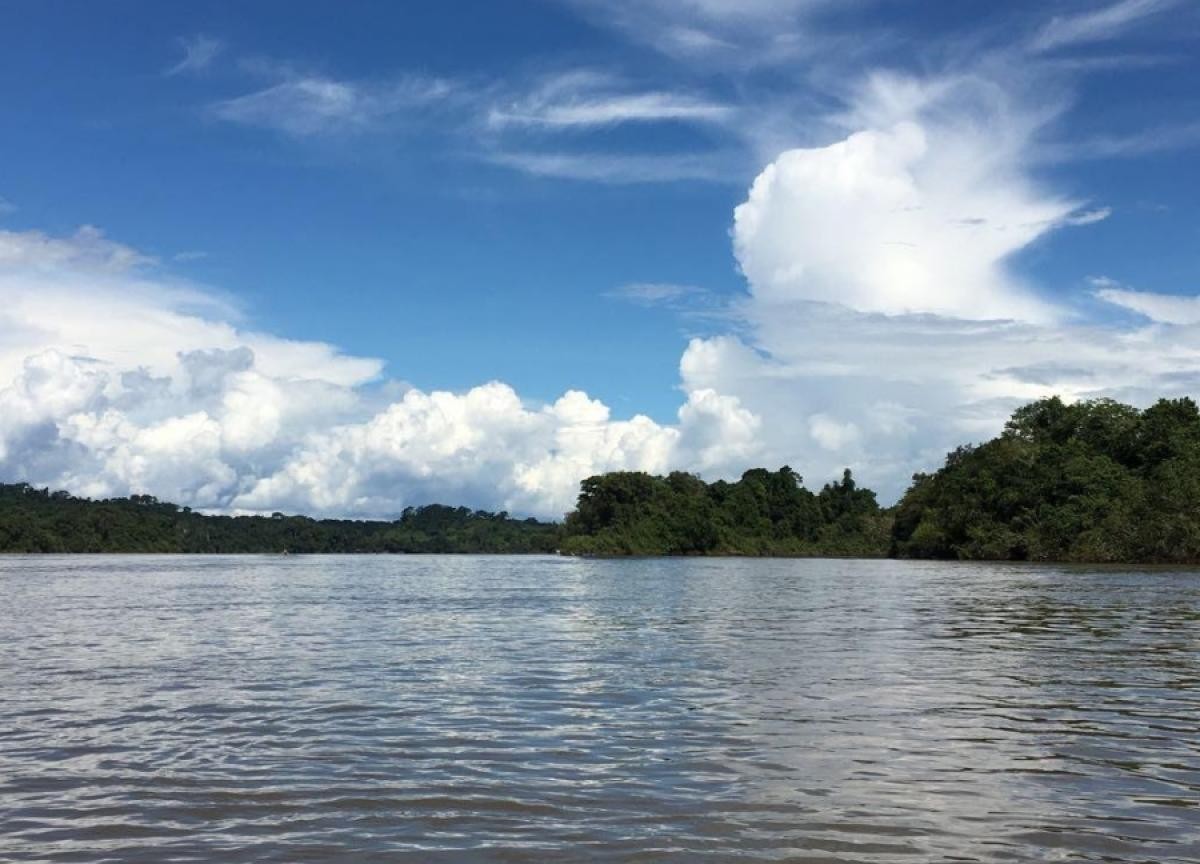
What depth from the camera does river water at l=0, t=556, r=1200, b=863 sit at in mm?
9680

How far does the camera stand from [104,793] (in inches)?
455

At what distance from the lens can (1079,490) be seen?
115 metres

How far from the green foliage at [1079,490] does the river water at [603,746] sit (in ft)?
259

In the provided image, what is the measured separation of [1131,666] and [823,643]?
7529mm

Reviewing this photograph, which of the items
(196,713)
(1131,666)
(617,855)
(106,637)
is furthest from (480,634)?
(617,855)

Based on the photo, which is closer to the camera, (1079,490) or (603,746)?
(603,746)

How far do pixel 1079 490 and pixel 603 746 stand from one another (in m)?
115

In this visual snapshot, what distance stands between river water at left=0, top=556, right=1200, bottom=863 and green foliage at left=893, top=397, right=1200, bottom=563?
78.9m

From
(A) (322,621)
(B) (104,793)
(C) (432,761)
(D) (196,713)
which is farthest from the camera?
(A) (322,621)

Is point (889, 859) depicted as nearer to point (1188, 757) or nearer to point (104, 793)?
point (1188, 757)

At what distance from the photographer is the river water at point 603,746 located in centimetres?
968

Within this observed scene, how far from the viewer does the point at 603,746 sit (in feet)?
45.0

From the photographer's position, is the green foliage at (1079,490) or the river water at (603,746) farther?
the green foliage at (1079,490)

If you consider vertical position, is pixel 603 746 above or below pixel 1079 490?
below
